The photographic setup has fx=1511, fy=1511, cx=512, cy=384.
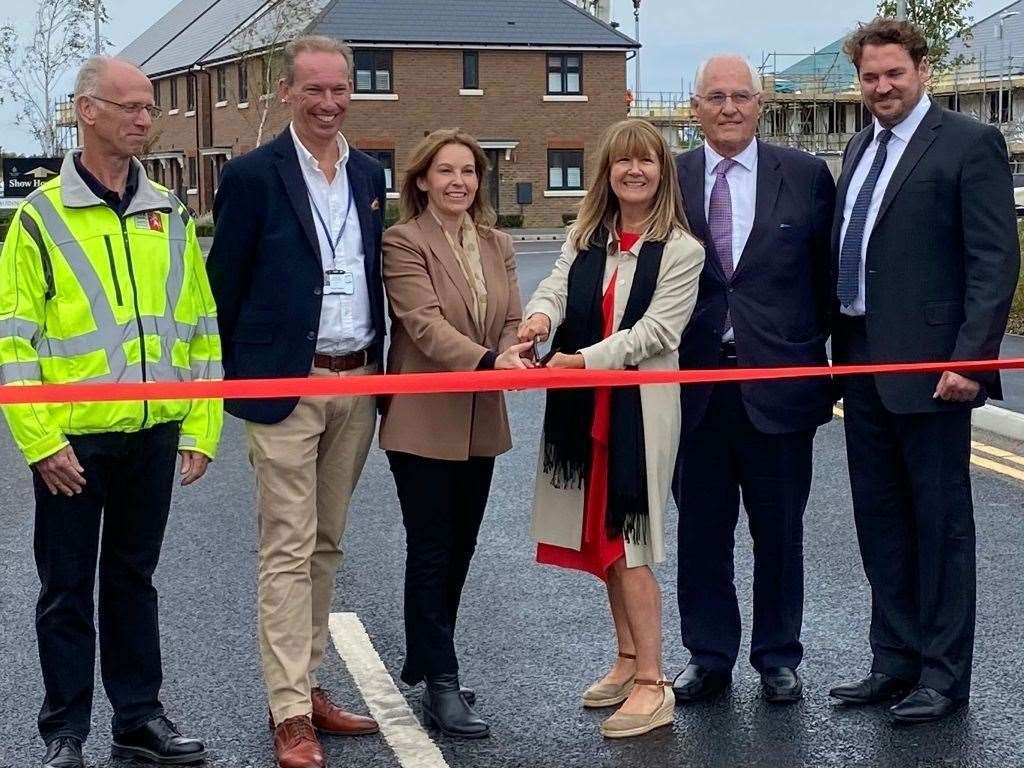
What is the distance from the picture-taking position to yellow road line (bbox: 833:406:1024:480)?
9.38 m

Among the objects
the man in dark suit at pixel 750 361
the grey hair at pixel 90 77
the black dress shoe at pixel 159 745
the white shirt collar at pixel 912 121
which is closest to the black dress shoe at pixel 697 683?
the man in dark suit at pixel 750 361

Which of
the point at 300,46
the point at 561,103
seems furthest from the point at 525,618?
the point at 561,103

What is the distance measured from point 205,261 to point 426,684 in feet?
5.31

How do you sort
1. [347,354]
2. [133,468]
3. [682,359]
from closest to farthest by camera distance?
[133,468], [347,354], [682,359]

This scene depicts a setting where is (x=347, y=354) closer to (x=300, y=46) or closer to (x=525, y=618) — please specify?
(x=300, y=46)

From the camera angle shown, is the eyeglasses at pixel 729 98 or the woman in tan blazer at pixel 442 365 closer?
the woman in tan blazer at pixel 442 365

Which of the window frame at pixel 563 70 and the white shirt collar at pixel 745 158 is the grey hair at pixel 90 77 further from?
the window frame at pixel 563 70

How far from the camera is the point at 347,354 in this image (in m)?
5.06

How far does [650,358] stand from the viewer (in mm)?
5145

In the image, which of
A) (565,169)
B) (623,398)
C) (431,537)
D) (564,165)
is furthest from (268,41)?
(623,398)

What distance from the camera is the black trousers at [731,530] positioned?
5.47m

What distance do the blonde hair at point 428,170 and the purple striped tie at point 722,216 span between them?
0.80m

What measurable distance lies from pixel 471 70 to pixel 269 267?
52.2 m

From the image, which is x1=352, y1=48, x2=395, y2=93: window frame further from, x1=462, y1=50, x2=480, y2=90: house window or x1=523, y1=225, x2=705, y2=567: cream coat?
x1=523, y1=225, x2=705, y2=567: cream coat
